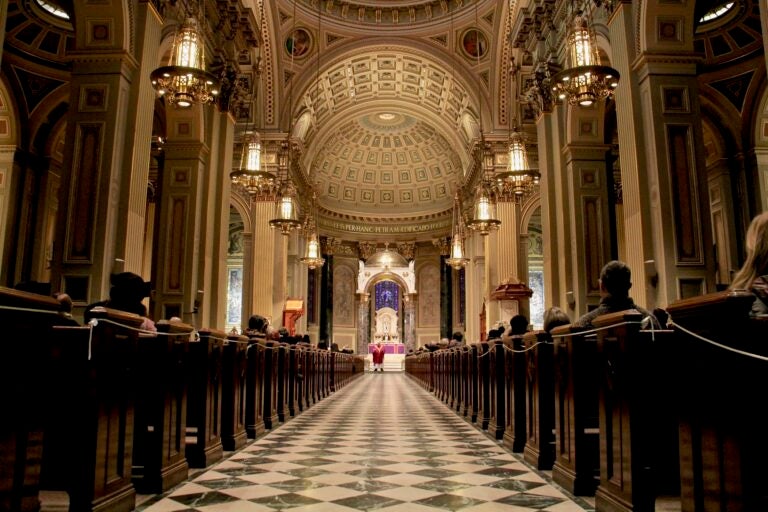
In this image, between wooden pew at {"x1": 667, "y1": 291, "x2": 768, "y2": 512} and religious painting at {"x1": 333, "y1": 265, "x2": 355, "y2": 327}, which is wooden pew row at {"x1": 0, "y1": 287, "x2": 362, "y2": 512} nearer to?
wooden pew at {"x1": 667, "y1": 291, "x2": 768, "y2": 512}

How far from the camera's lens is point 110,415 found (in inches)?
121

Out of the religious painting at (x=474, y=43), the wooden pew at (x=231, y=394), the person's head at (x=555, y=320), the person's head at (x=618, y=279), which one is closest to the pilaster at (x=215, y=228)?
the wooden pew at (x=231, y=394)

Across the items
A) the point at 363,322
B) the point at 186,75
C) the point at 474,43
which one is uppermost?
the point at 474,43

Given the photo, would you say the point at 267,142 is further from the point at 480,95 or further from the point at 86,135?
the point at 86,135

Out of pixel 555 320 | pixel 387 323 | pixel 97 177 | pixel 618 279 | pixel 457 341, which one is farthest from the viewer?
pixel 387 323

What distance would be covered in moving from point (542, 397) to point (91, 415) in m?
3.04

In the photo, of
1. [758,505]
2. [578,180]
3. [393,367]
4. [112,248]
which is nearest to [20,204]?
[112,248]

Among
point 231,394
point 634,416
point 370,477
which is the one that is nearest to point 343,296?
point 231,394

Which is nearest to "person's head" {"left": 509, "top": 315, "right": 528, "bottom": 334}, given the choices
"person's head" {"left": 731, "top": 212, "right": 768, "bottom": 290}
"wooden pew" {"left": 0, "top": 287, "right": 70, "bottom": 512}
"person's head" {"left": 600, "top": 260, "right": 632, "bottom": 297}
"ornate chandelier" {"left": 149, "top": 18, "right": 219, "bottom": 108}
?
"person's head" {"left": 600, "top": 260, "right": 632, "bottom": 297}

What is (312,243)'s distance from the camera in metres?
17.4

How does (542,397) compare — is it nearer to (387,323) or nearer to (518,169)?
(518,169)

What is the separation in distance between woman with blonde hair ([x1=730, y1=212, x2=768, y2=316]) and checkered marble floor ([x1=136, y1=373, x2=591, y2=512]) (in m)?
1.55

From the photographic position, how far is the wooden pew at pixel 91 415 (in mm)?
2807

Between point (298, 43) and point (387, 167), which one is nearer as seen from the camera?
point (298, 43)
